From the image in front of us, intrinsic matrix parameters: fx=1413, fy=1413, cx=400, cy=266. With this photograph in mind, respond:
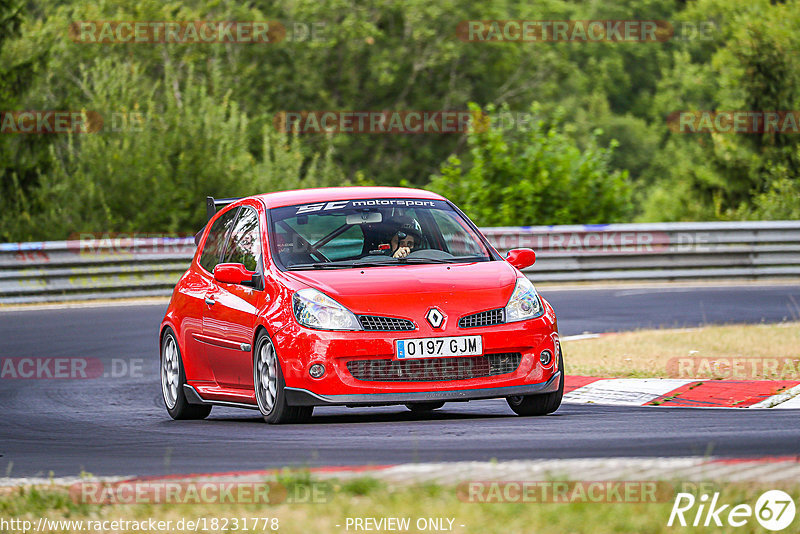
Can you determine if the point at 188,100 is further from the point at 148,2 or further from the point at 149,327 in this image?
the point at 148,2

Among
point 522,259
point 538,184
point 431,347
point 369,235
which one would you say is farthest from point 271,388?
point 538,184

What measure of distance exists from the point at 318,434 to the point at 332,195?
238cm

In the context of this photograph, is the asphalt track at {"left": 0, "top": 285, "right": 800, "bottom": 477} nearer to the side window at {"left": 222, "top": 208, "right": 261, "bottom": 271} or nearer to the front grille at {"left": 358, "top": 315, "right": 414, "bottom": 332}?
the front grille at {"left": 358, "top": 315, "right": 414, "bottom": 332}

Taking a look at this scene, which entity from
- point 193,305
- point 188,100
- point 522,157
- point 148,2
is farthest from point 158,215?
point 148,2

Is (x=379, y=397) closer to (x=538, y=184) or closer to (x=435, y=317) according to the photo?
(x=435, y=317)

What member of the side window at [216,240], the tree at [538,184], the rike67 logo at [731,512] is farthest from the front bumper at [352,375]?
the tree at [538,184]

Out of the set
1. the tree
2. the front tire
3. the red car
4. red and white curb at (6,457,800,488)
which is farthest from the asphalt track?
the tree

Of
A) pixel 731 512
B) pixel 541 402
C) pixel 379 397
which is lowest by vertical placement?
pixel 541 402

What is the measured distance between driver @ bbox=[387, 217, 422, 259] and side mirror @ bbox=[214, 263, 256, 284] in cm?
100

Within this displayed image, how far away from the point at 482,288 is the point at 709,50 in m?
65.7

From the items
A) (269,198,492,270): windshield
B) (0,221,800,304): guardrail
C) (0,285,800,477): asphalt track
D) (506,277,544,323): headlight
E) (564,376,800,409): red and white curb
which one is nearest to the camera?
(0,285,800,477): asphalt track

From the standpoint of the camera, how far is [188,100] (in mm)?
29969

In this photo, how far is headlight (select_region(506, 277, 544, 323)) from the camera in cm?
904

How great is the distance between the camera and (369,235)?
→ 9930 mm
